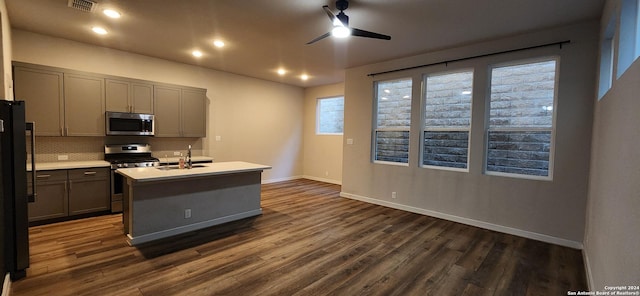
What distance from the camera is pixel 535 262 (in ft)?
9.48

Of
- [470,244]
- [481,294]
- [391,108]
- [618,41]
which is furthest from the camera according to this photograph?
[391,108]

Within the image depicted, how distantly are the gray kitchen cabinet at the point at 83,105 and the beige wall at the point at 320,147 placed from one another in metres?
4.69

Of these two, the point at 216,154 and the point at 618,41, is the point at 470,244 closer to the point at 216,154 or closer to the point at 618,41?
the point at 618,41

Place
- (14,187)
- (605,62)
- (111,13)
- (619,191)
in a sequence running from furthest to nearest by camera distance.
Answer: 1. (111,13)
2. (605,62)
3. (14,187)
4. (619,191)

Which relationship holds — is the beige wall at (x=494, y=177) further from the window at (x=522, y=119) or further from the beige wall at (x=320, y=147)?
the beige wall at (x=320, y=147)

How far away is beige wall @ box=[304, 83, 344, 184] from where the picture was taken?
283 inches

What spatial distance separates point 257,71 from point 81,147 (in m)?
3.35

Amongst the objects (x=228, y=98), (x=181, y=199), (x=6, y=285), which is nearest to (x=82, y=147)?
(x=181, y=199)

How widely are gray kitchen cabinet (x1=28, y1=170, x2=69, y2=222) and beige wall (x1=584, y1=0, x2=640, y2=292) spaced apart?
554 cm

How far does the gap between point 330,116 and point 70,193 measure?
5396 millimetres

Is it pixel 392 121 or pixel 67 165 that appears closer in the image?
pixel 67 165

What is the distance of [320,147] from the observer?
25.0ft

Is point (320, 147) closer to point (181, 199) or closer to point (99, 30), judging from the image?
point (181, 199)

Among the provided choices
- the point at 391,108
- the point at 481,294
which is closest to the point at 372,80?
the point at 391,108
